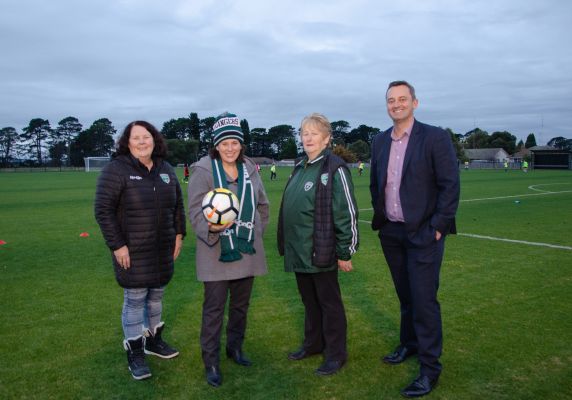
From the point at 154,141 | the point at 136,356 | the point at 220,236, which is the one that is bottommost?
the point at 136,356

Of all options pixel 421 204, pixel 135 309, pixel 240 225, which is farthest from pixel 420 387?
pixel 135 309

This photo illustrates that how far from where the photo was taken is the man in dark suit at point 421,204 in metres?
3.49

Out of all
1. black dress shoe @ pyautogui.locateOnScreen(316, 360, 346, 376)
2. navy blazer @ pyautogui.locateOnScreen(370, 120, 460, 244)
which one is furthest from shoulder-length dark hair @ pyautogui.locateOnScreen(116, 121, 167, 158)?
black dress shoe @ pyautogui.locateOnScreen(316, 360, 346, 376)

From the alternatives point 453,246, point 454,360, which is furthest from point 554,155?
point 454,360

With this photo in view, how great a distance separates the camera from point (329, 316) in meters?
3.94

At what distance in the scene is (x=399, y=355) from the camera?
13.4ft

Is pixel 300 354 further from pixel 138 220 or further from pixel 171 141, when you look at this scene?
pixel 171 141

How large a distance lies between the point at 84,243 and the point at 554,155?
73947mm

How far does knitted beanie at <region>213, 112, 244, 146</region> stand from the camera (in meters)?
3.71

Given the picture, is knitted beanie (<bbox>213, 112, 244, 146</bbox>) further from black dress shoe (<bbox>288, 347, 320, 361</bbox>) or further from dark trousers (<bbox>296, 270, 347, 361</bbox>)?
black dress shoe (<bbox>288, 347, 320, 361</bbox>)

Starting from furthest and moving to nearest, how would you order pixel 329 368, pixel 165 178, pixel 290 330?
1. pixel 290 330
2. pixel 165 178
3. pixel 329 368

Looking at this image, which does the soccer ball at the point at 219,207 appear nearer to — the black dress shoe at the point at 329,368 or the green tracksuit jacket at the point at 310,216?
the green tracksuit jacket at the point at 310,216

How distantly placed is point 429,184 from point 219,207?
5.32 ft

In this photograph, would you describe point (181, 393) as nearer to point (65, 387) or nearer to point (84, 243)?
point (65, 387)
